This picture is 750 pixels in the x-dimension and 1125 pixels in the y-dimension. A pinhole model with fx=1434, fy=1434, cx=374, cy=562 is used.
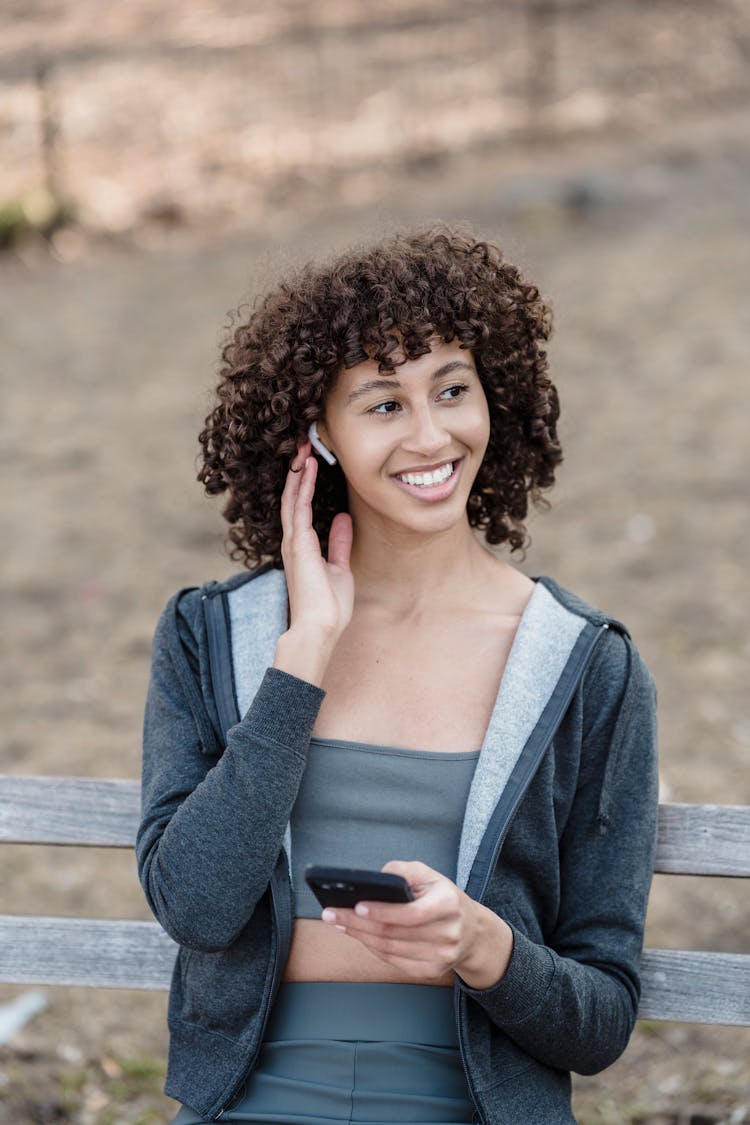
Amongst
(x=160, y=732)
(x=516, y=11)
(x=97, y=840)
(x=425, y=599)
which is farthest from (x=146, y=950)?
(x=516, y=11)

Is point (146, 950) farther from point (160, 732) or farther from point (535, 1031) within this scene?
point (535, 1031)

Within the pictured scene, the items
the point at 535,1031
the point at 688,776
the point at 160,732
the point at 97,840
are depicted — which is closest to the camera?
the point at 535,1031

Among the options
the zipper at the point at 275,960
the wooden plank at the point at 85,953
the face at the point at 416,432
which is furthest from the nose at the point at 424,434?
the wooden plank at the point at 85,953

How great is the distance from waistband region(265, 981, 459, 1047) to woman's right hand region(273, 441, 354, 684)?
0.50 meters

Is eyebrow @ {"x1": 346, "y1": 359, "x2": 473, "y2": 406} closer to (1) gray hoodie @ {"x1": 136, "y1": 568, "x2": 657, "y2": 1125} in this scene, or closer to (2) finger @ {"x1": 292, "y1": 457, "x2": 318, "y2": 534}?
(2) finger @ {"x1": 292, "y1": 457, "x2": 318, "y2": 534}

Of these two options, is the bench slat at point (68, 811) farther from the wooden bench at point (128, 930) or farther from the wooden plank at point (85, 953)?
the wooden plank at point (85, 953)

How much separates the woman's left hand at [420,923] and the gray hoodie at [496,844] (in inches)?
6.7

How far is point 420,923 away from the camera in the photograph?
1.90 meters

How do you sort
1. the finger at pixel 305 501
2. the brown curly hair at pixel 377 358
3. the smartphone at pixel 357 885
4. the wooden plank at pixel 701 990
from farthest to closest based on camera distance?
the wooden plank at pixel 701 990
the finger at pixel 305 501
the brown curly hair at pixel 377 358
the smartphone at pixel 357 885

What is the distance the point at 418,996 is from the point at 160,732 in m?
0.59

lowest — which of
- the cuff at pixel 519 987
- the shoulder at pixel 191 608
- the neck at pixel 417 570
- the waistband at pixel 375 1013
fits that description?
the waistband at pixel 375 1013

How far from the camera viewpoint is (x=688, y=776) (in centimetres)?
474

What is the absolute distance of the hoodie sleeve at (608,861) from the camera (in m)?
2.25

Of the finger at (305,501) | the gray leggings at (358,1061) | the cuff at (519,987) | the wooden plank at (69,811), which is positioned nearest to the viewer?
the cuff at (519,987)
